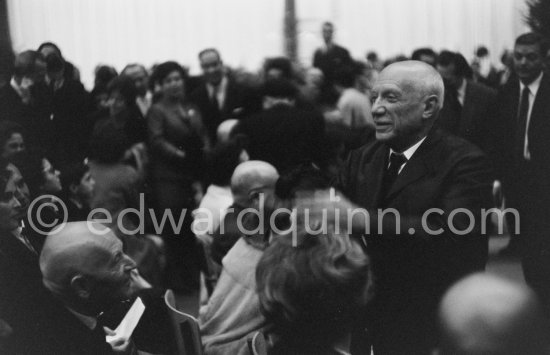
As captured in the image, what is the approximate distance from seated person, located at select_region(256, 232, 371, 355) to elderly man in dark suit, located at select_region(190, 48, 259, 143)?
1549 mm

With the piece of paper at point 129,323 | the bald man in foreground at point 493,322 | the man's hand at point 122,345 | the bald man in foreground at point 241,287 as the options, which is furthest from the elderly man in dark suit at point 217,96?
the bald man in foreground at point 493,322

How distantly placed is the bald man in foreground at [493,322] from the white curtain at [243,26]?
5.54ft

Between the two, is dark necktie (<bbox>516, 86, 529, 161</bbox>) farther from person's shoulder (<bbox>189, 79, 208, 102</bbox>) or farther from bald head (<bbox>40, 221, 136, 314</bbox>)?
bald head (<bbox>40, 221, 136, 314</bbox>)

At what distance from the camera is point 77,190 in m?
3.26

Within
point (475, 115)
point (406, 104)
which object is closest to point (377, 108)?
point (406, 104)

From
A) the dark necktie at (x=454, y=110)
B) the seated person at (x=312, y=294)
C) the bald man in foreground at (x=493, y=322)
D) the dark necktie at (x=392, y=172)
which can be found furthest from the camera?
the dark necktie at (x=454, y=110)

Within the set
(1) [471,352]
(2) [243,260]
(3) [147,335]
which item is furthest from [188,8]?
(1) [471,352]

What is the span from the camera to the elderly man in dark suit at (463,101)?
313cm

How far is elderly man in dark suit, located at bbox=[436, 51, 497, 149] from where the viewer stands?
3127 mm

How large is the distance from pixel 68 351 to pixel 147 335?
29 centimetres

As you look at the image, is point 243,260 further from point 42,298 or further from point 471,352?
point 471,352

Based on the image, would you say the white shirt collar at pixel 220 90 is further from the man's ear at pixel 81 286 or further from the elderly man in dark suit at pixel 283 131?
the man's ear at pixel 81 286

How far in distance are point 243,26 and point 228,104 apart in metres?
0.53

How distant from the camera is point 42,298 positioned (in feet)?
8.10
